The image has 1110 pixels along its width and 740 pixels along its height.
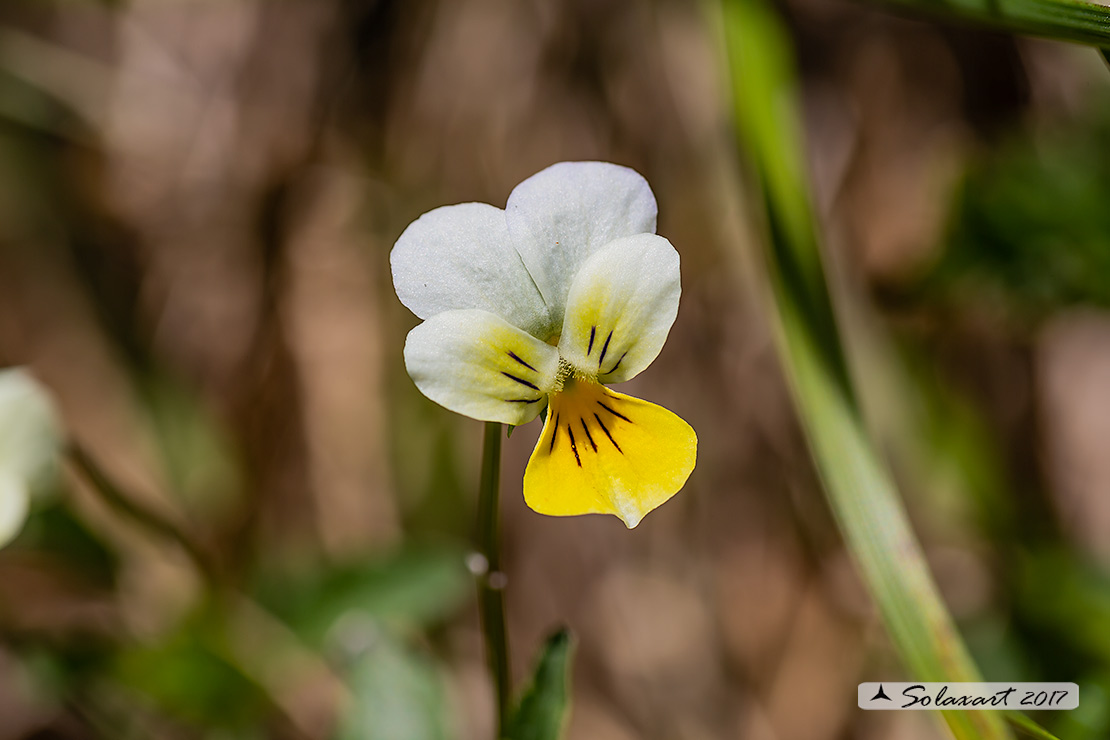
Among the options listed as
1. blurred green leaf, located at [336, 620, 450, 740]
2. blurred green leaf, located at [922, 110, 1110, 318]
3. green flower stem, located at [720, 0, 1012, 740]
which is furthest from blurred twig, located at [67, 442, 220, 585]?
blurred green leaf, located at [922, 110, 1110, 318]

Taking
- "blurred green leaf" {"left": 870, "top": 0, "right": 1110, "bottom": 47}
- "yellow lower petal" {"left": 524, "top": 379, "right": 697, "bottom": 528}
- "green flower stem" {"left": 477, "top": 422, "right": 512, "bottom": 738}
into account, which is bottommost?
"green flower stem" {"left": 477, "top": 422, "right": 512, "bottom": 738}

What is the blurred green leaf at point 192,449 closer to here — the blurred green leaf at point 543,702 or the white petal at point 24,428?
the white petal at point 24,428

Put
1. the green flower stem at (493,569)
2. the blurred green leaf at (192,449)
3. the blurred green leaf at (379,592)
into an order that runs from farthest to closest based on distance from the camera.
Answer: the blurred green leaf at (192,449) < the blurred green leaf at (379,592) < the green flower stem at (493,569)

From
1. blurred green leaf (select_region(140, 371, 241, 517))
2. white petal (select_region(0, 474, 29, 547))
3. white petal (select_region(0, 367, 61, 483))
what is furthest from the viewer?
blurred green leaf (select_region(140, 371, 241, 517))

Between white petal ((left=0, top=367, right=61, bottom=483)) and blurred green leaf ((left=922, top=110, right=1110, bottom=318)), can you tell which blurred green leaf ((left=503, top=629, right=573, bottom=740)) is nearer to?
white petal ((left=0, top=367, right=61, bottom=483))

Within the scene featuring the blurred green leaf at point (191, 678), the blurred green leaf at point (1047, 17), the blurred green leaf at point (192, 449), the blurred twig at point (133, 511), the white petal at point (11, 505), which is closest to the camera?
the blurred green leaf at point (1047, 17)

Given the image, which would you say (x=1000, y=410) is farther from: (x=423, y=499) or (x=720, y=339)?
(x=423, y=499)

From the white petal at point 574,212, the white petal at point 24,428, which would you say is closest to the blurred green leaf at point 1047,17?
the white petal at point 574,212
